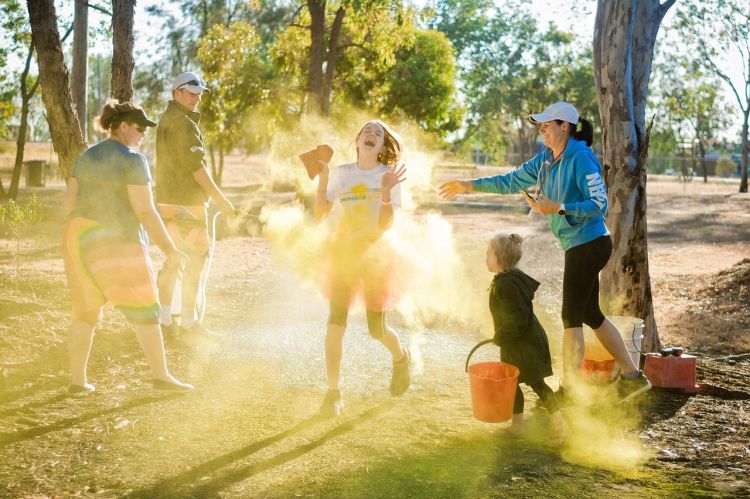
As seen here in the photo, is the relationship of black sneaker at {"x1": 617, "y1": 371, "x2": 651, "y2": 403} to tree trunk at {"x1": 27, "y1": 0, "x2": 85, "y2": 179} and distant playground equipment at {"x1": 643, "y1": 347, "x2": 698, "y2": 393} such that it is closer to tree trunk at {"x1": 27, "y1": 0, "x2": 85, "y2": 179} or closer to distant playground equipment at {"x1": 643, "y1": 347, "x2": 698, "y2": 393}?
distant playground equipment at {"x1": 643, "y1": 347, "x2": 698, "y2": 393}

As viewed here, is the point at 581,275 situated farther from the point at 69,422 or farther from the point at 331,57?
the point at 331,57

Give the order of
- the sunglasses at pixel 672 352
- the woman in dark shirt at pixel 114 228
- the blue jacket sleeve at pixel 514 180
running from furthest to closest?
the sunglasses at pixel 672 352, the blue jacket sleeve at pixel 514 180, the woman in dark shirt at pixel 114 228

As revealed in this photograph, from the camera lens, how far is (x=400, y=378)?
559 cm

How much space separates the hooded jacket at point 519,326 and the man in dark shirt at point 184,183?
2690 mm

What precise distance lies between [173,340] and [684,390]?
430 centimetres

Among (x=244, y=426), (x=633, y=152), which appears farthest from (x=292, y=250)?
(x=244, y=426)

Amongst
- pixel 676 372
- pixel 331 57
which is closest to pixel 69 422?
pixel 676 372

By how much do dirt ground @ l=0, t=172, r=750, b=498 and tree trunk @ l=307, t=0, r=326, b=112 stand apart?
12.9 meters

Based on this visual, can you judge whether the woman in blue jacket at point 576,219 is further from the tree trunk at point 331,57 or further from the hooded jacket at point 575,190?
the tree trunk at point 331,57

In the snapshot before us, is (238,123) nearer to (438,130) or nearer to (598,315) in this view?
(438,130)

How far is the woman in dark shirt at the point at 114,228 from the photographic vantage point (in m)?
5.05

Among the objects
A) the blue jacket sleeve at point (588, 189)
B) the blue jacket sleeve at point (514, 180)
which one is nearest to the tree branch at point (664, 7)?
the blue jacket sleeve at point (514, 180)

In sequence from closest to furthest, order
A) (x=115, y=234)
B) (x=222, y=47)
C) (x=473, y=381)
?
(x=473, y=381)
(x=115, y=234)
(x=222, y=47)

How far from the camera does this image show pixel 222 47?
72.1ft
